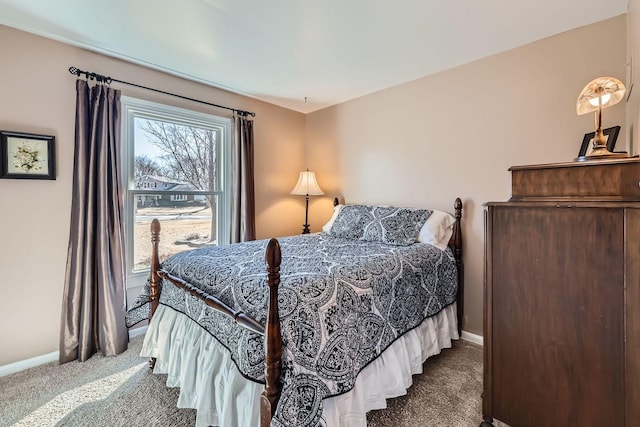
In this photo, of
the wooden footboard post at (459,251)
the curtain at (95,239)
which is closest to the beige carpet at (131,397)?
the curtain at (95,239)

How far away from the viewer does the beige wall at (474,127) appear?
1.99 metres

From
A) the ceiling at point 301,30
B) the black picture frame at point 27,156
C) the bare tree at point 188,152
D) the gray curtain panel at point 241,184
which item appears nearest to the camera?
the ceiling at point 301,30

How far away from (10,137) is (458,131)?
3.42m

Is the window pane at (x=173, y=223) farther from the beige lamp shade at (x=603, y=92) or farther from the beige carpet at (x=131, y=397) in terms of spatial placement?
the beige lamp shade at (x=603, y=92)

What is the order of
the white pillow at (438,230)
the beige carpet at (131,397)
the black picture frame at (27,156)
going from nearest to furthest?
the beige carpet at (131,397), the black picture frame at (27,156), the white pillow at (438,230)

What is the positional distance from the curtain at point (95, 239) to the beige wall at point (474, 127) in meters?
2.29

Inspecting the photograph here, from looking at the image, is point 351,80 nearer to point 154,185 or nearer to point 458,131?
point 458,131

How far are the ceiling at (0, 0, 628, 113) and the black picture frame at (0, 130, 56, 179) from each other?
73cm

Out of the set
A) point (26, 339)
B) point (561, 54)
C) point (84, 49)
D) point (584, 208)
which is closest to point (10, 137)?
point (84, 49)

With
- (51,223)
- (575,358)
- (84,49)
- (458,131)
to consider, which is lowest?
(575,358)

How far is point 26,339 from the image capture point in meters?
2.07

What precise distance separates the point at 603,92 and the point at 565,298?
0.92m

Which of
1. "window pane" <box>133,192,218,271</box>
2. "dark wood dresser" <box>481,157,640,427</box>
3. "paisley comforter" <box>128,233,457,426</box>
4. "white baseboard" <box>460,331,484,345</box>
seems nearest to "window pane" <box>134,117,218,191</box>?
"window pane" <box>133,192,218,271</box>

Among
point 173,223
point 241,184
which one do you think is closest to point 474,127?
point 241,184
